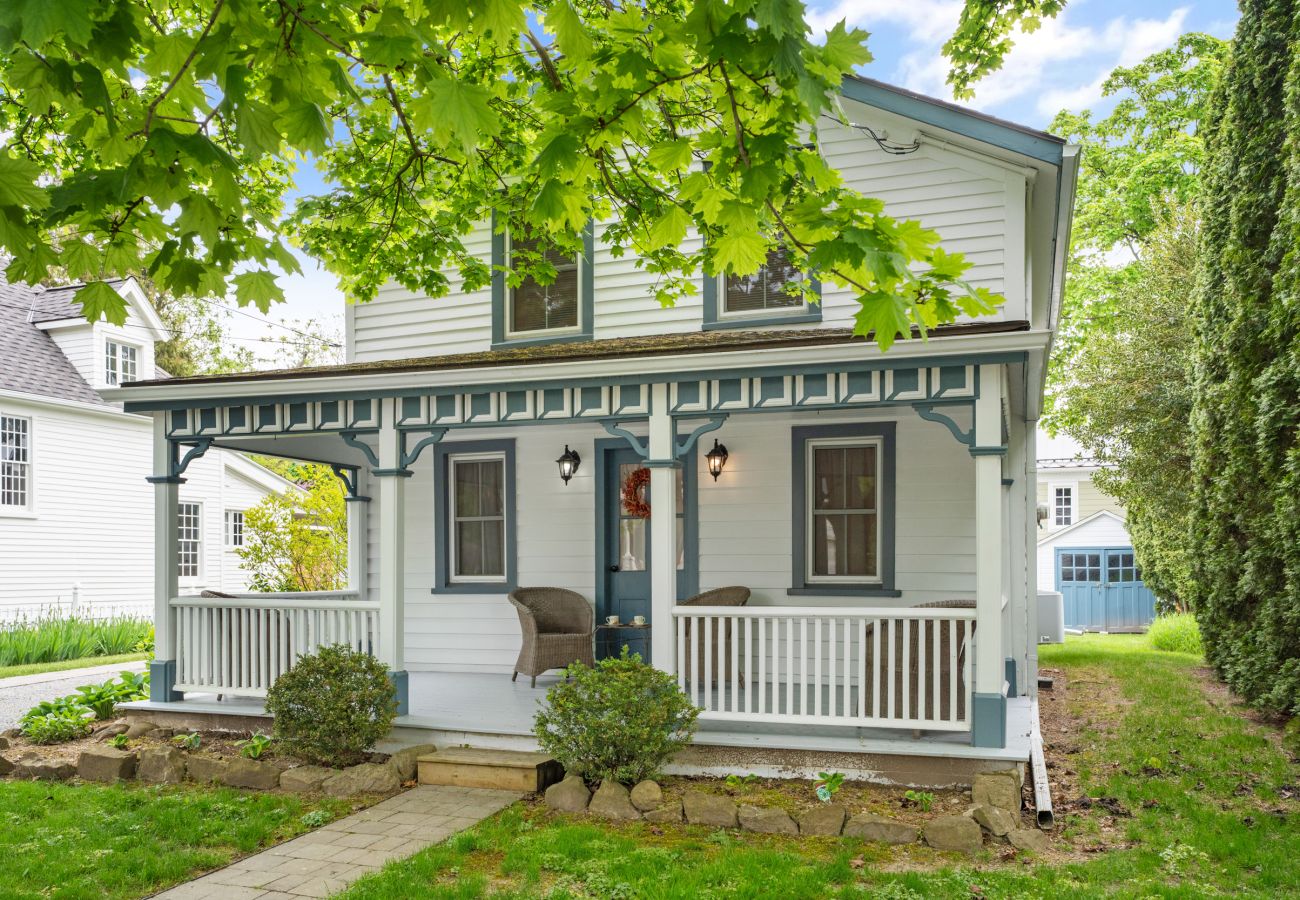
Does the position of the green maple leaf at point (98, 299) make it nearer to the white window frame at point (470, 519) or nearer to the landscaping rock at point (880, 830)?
the landscaping rock at point (880, 830)

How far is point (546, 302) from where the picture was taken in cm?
1053

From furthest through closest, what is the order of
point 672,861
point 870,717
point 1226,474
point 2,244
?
point 1226,474 → point 870,717 → point 672,861 → point 2,244

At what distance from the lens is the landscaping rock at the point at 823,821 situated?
5871 mm

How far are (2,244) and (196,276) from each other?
2.94 ft

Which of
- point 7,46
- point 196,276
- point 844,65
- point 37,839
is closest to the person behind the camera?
point 7,46

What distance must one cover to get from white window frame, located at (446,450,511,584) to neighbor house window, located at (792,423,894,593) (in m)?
3.13

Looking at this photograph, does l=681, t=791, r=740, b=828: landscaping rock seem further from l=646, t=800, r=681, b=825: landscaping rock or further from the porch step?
the porch step

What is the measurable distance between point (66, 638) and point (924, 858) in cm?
1445

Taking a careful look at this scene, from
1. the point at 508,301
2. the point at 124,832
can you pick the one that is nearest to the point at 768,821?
the point at 124,832

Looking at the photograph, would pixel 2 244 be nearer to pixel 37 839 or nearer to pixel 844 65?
pixel 844 65

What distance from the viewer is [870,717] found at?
23.6 ft

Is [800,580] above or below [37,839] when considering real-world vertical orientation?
above

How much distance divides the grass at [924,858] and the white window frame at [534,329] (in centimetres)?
524

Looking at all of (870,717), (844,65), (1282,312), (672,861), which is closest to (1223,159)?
(1282,312)
